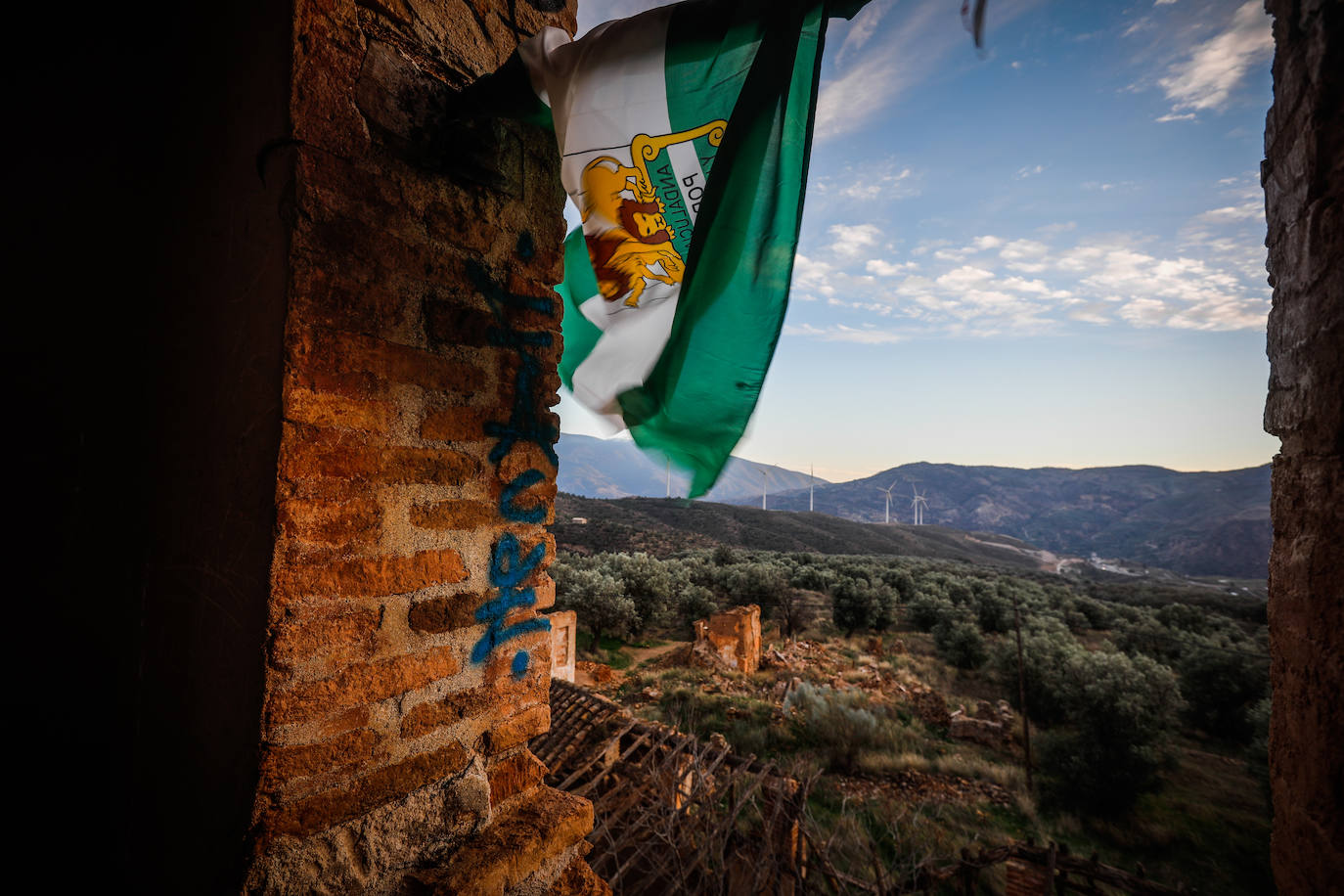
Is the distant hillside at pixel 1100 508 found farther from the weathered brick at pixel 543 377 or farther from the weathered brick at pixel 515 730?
the weathered brick at pixel 543 377

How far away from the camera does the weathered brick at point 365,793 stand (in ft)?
3.70

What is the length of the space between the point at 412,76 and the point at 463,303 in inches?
23.0

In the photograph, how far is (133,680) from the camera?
1.43m

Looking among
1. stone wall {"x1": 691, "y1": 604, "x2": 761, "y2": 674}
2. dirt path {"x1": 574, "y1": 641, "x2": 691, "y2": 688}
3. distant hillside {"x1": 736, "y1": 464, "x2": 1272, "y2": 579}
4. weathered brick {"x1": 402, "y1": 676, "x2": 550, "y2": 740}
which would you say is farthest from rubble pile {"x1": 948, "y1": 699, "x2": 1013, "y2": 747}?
distant hillside {"x1": 736, "y1": 464, "x2": 1272, "y2": 579}

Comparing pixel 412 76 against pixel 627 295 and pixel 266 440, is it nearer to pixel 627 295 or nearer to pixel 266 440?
pixel 627 295

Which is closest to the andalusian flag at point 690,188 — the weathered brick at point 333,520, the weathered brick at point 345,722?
the weathered brick at point 333,520

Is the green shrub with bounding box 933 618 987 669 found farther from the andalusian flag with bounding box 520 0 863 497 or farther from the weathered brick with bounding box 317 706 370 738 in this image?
the weathered brick with bounding box 317 706 370 738

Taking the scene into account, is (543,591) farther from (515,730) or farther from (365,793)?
(365,793)

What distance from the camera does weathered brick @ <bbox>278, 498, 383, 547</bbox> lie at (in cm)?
113

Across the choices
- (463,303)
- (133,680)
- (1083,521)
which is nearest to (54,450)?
(133,680)

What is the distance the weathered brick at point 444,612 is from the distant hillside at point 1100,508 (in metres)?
75.9

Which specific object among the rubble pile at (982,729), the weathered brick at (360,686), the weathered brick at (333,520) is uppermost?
the weathered brick at (333,520)

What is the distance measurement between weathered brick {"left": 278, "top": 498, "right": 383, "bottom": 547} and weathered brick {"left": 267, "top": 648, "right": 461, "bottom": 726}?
0.29m

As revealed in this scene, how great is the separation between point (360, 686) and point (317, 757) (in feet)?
0.50
